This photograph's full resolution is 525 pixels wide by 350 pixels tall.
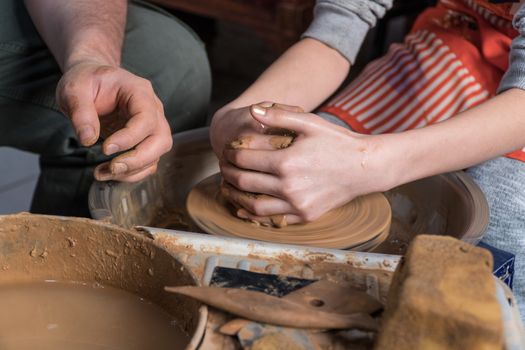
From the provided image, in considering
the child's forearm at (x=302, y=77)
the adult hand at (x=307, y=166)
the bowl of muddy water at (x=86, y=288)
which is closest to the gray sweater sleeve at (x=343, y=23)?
the child's forearm at (x=302, y=77)

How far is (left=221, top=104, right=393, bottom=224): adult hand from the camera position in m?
1.14

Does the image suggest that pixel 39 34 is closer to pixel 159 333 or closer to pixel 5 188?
pixel 5 188

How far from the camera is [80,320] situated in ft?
2.52

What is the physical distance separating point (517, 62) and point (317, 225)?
498 mm

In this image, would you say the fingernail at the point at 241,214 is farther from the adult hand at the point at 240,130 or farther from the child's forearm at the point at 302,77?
the child's forearm at the point at 302,77

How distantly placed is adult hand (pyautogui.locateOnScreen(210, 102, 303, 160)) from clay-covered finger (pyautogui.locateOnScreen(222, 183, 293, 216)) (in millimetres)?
91

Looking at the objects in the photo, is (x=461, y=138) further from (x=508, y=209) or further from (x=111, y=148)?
(x=111, y=148)

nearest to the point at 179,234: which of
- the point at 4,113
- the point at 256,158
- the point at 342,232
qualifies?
the point at 256,158

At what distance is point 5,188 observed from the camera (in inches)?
95.1

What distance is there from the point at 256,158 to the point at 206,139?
1.39ft

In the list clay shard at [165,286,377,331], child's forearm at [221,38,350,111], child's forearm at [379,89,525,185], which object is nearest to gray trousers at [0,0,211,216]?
child's forearm at [221,38,350,111]

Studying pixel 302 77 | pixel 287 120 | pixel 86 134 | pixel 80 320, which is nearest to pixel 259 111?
pixel 287 120

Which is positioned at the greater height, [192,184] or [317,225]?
[317,225]

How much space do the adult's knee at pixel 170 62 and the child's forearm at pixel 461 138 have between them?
28.9 inches
